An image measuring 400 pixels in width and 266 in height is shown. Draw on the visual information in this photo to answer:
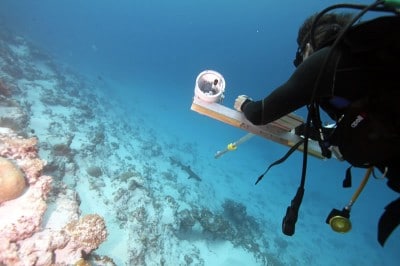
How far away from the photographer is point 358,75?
207 centimetres

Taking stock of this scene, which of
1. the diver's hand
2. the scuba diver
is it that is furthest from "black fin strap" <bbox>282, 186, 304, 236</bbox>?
the diver's hand

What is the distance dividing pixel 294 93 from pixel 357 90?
0.45m

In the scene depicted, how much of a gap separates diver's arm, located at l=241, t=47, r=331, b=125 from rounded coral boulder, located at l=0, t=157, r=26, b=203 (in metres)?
4.14

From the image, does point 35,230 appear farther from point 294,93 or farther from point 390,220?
point 390,220

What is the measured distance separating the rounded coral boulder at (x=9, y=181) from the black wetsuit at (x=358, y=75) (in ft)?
14.6

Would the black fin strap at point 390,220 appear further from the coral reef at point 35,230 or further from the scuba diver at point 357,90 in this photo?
the coral reef at point 35,230

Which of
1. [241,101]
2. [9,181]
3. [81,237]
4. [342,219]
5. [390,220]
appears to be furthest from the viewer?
[81,237]

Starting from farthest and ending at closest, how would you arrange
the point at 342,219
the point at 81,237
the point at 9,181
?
the point at 81,237 < the point at 9,181 < the point at 342,219

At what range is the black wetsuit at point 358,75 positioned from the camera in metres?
1.94

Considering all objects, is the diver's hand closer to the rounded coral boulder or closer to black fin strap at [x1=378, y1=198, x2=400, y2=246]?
black fin strap at [x1=378, y1=198, x2=400, y2=246]

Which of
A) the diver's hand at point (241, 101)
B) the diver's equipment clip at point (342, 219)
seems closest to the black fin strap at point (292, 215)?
the diver's equipment clip at point (342, 219)

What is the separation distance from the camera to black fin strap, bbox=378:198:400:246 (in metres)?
2.44

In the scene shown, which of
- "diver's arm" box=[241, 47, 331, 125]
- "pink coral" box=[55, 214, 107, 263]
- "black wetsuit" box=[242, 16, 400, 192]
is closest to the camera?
"black wetsuit" box=[242, 16, 400, 192]

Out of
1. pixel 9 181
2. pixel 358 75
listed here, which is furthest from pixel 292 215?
pixel 9 181
